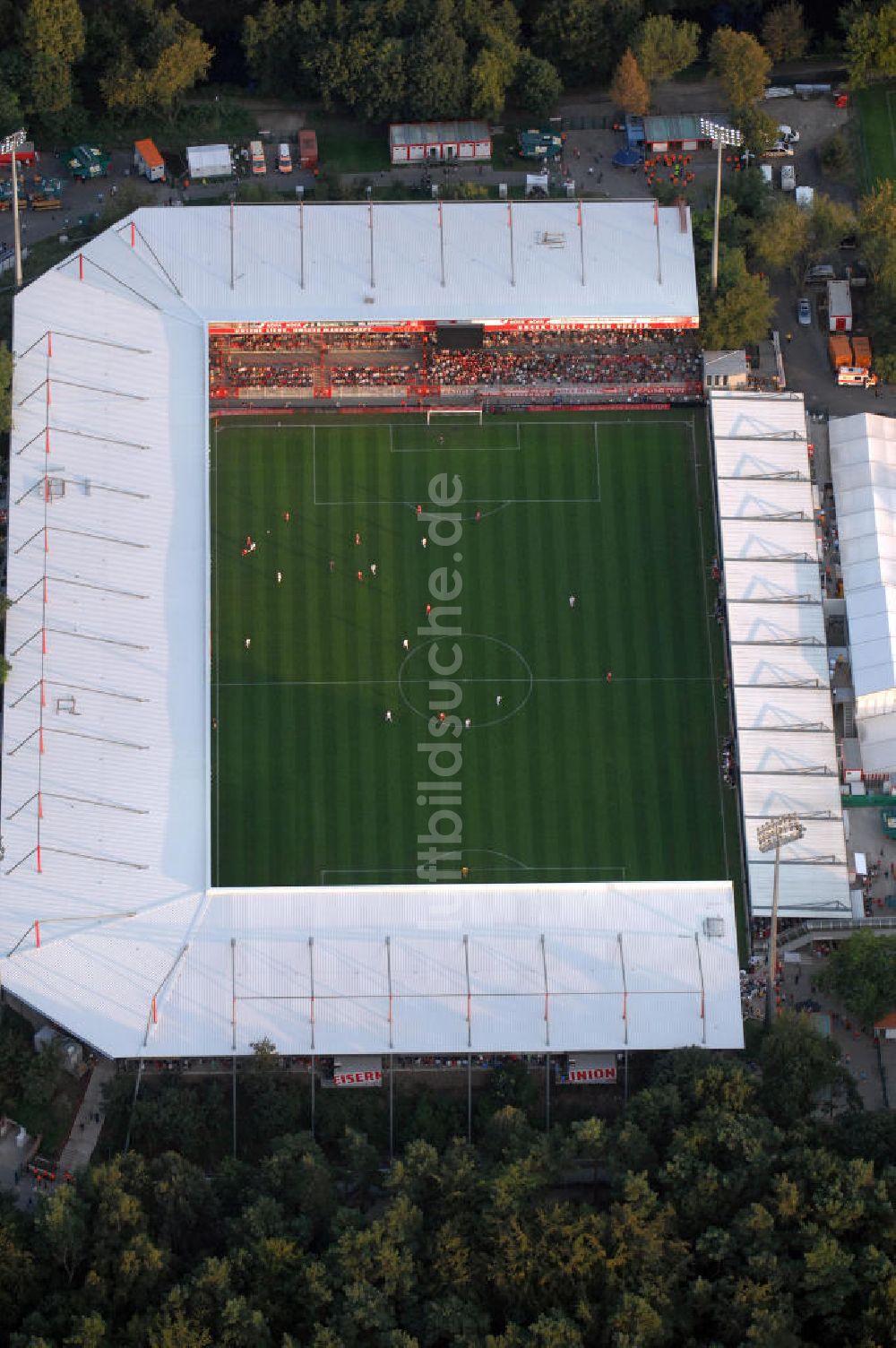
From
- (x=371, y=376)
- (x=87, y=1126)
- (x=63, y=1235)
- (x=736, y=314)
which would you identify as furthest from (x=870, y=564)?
(x=63, y=1235)

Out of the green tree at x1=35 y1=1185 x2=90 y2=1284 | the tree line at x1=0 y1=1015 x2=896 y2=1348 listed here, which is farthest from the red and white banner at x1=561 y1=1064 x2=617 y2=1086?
the green tree at x1=35 y1=1185 x2=90 y2=1284

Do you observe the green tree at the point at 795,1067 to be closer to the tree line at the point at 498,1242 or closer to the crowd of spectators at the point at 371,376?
the tree line at the point at 498,1242

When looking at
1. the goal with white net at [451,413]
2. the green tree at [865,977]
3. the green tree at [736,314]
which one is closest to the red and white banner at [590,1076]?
the green tree at [865,977]

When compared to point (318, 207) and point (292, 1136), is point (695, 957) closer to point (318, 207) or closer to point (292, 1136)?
point (292, 1136)

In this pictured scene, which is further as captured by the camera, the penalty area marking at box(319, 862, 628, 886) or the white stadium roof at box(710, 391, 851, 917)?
the penalty area marking at box(319, 862, 628, 886)

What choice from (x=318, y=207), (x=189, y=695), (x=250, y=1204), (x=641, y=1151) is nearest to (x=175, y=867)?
(x=189, y=695)

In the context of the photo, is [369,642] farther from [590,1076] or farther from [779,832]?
[590,1076]

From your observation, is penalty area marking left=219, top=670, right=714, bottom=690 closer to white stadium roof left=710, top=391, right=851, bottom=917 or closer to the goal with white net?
white stadium roof left=710, top=391, right=851, bottom=917
